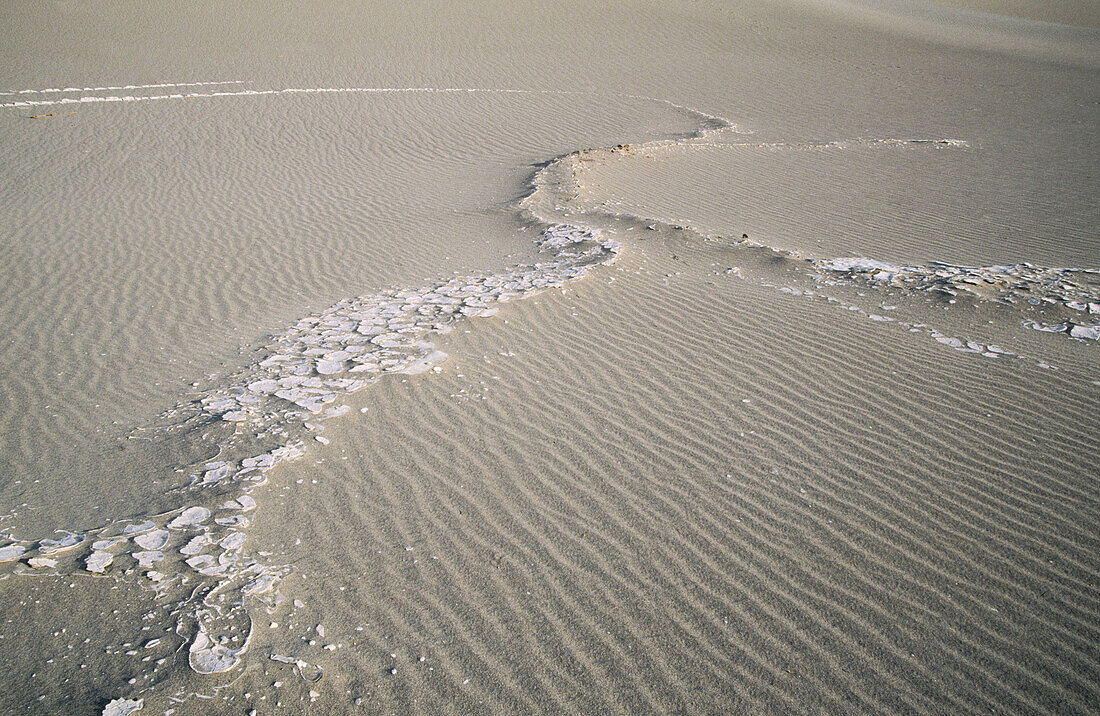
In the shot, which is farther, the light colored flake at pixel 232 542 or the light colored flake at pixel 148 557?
the light colored flake at pixel 232 542

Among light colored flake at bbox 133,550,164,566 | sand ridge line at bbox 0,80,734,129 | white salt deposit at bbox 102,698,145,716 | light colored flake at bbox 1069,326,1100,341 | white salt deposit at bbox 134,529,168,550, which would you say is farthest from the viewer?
sand ridge line at bbox 0,80,734,129

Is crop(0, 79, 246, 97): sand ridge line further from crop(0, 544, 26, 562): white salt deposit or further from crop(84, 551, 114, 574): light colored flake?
crop(84, 551, 114, 574): light colored flake

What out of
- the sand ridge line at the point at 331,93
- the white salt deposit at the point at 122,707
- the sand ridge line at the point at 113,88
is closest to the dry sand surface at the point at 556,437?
the white salt deposit at the point at 122,707

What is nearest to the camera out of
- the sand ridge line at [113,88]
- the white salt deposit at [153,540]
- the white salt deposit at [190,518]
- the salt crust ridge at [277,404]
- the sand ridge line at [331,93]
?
the salt crust ridge at [277,404]

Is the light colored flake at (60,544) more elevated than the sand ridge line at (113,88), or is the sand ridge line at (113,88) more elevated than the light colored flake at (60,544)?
the sand ridge line at (113,88)

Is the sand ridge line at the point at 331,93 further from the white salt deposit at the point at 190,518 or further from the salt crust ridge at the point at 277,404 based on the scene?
the white salt deposit at the point at 190,518

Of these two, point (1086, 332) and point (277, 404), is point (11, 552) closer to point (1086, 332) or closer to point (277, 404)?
point (277, 404)

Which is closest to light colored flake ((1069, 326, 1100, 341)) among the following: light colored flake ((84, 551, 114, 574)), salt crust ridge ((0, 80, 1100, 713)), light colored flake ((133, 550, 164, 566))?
salt crust ridge ((0, 80, 1100, 713))

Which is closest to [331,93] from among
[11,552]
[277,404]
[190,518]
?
[277,404]

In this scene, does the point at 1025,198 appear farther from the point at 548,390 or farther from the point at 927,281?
the point at 548,390
